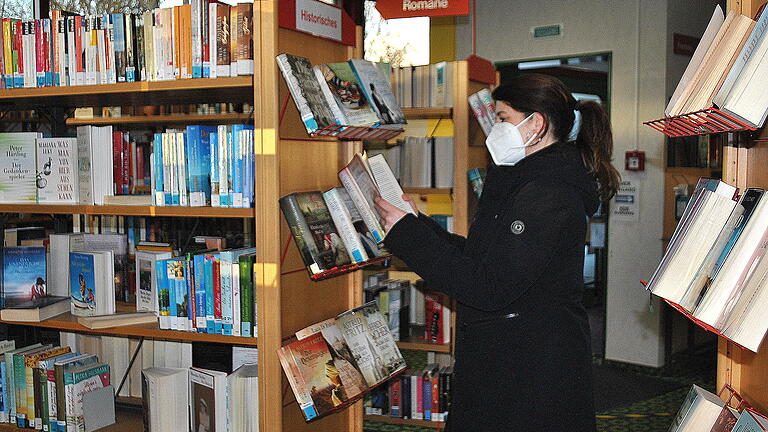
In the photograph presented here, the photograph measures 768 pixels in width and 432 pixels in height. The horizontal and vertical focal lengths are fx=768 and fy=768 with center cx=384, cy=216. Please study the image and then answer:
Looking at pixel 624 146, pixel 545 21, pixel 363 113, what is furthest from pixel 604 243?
pixel 363 113

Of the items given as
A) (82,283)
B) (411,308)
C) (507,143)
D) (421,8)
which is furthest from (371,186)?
(421,8)

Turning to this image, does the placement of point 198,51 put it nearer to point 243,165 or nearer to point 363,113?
point 243,165

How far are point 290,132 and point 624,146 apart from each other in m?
4.18

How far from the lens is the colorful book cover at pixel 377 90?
8.54 feet

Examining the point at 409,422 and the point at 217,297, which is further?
the point at 409,422

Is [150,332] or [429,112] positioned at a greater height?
[429,112]

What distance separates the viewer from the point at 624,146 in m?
6.10

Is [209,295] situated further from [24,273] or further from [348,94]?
[24,273]

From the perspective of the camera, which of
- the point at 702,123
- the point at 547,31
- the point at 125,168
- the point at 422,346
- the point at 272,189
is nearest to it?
the point at 702,123

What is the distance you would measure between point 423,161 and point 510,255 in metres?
2.62

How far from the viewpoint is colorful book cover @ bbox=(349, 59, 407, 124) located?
2602mm

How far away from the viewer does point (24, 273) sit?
3.19 meters

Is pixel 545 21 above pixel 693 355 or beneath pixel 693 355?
above

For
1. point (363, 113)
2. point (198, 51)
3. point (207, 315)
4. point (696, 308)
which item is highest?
point (198, 51)
